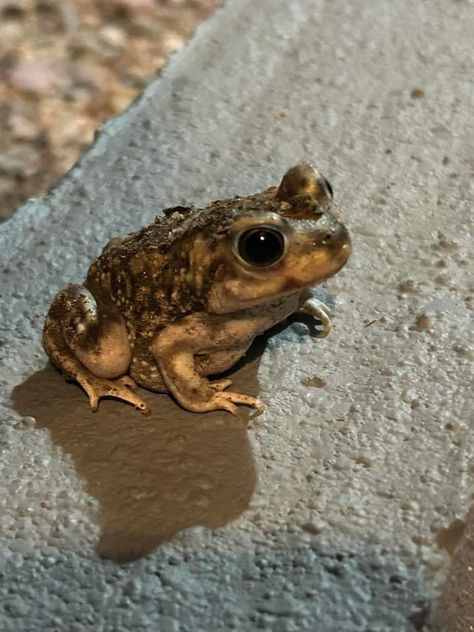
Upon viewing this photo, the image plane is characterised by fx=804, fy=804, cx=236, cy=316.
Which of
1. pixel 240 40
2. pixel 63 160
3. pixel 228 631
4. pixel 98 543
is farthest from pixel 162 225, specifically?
pixel 240 40

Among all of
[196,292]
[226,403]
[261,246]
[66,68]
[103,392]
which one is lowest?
[66,68]

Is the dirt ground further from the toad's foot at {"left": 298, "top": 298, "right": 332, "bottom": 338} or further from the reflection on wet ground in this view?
the toad's foot at {"left": 298, "top": 298, "right": 332, "bottom": 338}

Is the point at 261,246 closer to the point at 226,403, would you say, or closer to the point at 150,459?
the point at 226,403

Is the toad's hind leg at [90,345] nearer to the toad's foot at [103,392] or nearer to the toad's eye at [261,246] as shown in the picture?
the toad's foot at [103,392]

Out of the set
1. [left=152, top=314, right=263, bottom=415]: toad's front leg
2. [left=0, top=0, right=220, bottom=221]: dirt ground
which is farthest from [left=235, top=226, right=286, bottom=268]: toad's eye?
[left=0, top=0, right=220, bottom=221]: dirt ground

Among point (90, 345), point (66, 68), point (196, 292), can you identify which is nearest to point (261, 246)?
point (196, 292)

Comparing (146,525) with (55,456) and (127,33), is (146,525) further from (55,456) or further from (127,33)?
(127,33)

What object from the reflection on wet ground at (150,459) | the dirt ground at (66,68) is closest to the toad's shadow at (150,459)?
the reflection on wet ground at (150,459)

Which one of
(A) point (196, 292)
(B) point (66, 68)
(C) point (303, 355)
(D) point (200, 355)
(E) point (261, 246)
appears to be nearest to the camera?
(E) point (261, 246)
